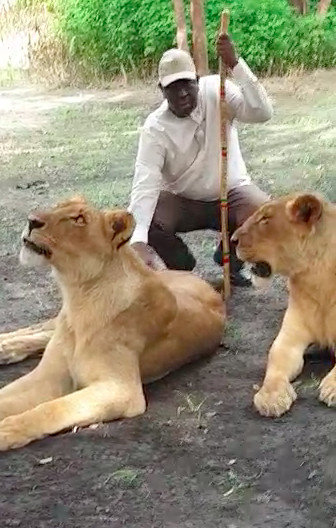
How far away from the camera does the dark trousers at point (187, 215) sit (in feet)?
18.4

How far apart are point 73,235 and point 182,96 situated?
1.54 meters

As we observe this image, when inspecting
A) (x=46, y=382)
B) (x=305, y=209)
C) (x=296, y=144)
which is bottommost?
(x=296, y=144)

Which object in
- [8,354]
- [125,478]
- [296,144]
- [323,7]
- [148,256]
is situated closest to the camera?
[125,478]

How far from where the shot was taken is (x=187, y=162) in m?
5.51

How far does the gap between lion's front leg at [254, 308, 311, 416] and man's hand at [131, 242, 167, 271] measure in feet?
3.34

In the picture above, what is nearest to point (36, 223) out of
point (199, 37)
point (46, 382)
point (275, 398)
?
point (46, 382)

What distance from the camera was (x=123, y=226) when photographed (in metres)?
4.07

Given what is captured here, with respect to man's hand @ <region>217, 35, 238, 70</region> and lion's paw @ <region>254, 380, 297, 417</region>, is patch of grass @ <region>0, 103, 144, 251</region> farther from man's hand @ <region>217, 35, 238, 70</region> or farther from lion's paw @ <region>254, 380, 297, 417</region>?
lion's paw @ <region>254, 380, 297, 417</region>

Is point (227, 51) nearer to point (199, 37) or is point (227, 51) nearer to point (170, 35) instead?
point (199, 37)

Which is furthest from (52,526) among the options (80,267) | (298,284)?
(298,284)

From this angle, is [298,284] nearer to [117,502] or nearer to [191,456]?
[191,456]

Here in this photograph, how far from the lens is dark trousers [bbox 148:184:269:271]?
561cm

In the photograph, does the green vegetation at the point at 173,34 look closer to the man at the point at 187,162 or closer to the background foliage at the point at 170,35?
the background foliage at the point at 170,35

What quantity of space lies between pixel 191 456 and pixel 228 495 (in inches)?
13.3
